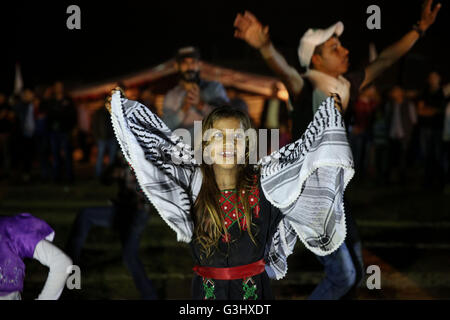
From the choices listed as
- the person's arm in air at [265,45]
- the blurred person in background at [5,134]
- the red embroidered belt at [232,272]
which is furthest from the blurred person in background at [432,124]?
the blurred person in background at [5,134]

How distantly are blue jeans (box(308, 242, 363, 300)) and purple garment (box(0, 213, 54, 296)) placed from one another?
5.88 feet

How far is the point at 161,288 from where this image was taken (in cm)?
495

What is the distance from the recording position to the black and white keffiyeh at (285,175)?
246cm

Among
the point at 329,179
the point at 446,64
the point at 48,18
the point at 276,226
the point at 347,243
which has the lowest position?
the point at 347,243

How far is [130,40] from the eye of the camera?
1981cm

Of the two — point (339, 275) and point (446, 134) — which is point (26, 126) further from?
point (339, 275)

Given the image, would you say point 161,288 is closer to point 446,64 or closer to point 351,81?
point 351,81

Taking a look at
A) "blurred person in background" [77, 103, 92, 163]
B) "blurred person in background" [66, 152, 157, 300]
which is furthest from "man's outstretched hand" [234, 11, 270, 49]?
"blurred person in background" [77, 103, 92, 163]

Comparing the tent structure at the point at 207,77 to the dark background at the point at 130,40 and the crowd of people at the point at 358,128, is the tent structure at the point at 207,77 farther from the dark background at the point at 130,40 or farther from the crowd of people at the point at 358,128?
the crowd of people at the point at 358,128

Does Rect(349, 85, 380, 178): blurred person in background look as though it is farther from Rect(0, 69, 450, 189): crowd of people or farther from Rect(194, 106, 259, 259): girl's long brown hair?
Rect(194, 106, 259, 259): girl's long brown hair

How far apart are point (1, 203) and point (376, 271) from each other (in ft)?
17.0

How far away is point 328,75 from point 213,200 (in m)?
1.55

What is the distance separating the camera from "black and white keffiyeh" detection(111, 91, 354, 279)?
2459mm

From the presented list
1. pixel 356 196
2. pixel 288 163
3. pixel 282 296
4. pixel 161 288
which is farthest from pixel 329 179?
pixel 356 196
